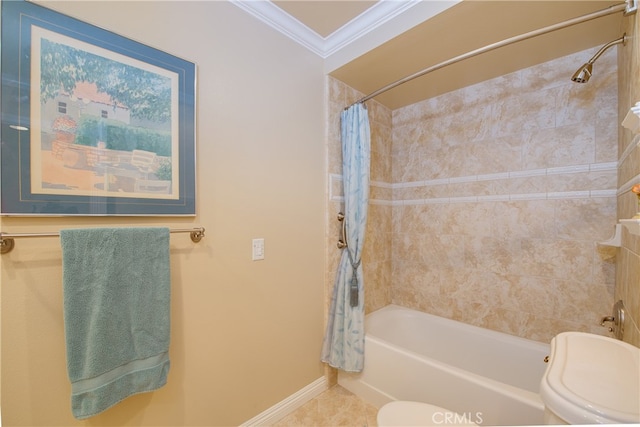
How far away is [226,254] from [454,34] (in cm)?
186

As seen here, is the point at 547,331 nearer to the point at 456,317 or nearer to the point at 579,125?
the point at 456,317

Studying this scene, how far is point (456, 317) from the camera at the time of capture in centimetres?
209

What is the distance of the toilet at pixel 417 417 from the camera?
1062mm

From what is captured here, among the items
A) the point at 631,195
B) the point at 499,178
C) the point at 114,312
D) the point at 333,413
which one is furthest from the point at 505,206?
the point at 114,312

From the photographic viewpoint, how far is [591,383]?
1.81 feet

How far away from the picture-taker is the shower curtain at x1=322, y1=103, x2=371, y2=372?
177cm

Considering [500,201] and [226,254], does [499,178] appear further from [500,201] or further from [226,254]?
[226,254]

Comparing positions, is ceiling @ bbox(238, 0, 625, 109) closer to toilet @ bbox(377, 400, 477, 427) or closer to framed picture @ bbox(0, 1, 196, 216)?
framed picture @ bbox(0, 1, 196, 216)

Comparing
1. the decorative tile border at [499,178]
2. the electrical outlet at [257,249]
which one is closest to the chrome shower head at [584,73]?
the decorative tile border at [499,178]

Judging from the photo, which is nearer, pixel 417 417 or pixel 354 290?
pixel 417 417

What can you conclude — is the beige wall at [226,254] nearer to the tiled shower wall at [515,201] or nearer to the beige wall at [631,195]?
the tiled shower wall at [515,201]

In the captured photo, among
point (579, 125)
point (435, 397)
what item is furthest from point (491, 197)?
point (435, 397)

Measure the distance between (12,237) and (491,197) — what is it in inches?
105

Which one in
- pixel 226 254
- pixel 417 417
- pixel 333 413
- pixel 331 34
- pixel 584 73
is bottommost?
pixel 333 413
